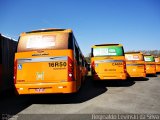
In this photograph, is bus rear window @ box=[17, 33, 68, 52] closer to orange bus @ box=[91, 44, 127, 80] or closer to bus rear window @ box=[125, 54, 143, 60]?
orange bus @ box=[91, 44, 127, 80]

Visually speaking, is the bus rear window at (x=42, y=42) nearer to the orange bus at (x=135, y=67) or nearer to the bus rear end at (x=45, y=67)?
the bus rear end at (x=45, y=67)

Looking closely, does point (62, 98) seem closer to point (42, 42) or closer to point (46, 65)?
point (46, 65)

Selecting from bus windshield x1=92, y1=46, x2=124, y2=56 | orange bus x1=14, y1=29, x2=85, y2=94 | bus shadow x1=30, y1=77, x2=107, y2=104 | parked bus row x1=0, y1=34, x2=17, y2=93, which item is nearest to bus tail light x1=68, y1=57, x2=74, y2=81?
orange bus x1=14, y1=29, x2=85, y2=94

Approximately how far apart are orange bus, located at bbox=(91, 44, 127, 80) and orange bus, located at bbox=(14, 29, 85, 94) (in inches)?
225

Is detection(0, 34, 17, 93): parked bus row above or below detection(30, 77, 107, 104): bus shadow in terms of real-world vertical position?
above

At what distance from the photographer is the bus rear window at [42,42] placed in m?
8.39

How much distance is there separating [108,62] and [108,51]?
2.64 ft

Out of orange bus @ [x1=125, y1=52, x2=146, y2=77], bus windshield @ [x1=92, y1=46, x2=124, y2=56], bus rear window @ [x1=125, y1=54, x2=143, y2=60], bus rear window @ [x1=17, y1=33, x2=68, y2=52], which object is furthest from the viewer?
bus rear window @ [x1=125, y1=54, x2=143, y2=60]

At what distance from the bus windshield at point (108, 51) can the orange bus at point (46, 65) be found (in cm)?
596

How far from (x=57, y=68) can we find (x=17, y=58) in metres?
1.64

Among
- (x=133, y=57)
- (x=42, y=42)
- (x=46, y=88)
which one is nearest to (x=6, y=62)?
(x=42, y=42)

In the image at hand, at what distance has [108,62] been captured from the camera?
1381cm

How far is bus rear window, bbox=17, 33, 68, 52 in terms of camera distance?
8.39 m

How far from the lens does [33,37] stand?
8.57 meters
